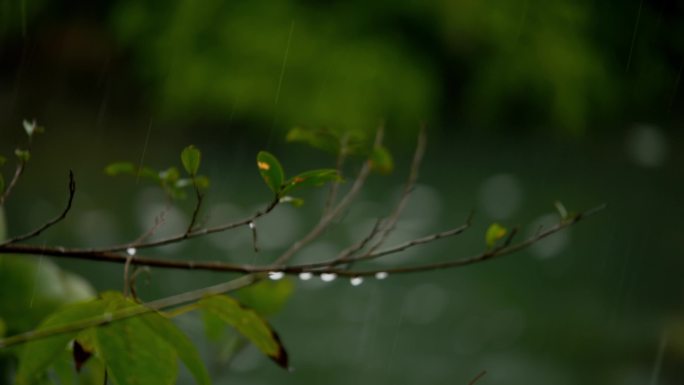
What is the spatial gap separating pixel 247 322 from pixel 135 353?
9cm

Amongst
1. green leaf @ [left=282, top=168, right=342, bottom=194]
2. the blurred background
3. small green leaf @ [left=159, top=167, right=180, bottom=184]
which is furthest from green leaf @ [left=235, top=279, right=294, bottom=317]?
the blurred background

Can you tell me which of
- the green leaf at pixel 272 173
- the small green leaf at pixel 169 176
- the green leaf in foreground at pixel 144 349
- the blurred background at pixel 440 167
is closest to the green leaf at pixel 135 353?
the green leaf in foreground at pixel 144 349

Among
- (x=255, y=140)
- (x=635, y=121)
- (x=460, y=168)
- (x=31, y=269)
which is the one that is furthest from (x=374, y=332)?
(x=31, y=269)

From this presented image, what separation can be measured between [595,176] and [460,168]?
0.41 metres

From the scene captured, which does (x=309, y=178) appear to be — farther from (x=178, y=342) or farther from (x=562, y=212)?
(x=562, y=212)

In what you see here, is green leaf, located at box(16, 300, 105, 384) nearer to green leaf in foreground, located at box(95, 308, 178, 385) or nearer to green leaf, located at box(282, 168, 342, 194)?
green leaf in foreground, located at box(95, 308, 178, 385)

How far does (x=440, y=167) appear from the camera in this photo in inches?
86.8

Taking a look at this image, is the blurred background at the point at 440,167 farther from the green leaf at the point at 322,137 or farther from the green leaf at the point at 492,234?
the green leaf at the point at 492,234

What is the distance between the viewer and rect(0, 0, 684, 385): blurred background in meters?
1.88

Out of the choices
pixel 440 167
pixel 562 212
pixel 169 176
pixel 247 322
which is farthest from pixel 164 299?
pixel 440 167

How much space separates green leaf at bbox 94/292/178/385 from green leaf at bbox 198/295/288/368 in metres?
0.06

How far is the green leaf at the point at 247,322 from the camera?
444mm

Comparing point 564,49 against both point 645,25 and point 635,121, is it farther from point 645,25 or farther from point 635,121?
point 635,121

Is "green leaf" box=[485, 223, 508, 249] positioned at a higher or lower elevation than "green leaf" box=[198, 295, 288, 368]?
higher
